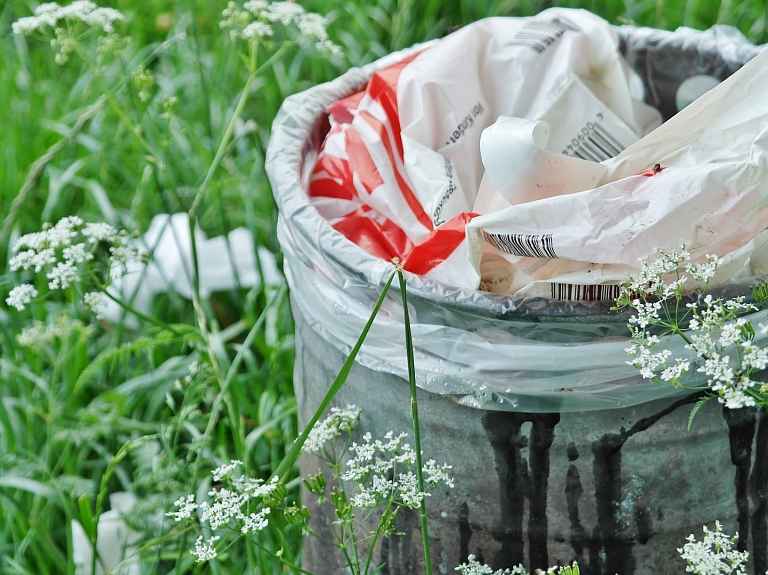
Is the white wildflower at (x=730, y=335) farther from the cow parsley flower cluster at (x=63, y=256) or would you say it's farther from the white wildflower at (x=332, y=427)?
the cow parsley flower cluster at (x=63, y=256)

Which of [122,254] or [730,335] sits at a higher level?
[122,254]

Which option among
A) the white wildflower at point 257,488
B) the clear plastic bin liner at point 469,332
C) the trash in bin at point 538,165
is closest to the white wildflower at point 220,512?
the white wildflower at point 257,488

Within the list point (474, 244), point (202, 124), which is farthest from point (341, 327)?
point (202, 124)

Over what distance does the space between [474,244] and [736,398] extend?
355 mm

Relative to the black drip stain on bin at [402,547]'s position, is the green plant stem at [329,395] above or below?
above

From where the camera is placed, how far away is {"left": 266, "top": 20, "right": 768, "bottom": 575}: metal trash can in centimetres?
93

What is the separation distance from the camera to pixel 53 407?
1.63m

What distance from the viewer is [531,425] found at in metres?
0.97

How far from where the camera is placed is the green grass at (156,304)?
1453mm

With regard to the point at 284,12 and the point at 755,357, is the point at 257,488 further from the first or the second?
the point at 284,12

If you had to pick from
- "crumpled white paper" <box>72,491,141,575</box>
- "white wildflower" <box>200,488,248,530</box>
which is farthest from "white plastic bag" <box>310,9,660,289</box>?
"crumpled white paper" <box>72,491,141,575</box>

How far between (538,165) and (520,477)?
36 centimetres

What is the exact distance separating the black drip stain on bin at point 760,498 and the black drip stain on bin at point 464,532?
0.34m

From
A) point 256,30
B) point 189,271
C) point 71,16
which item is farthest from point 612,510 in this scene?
point 189,271
